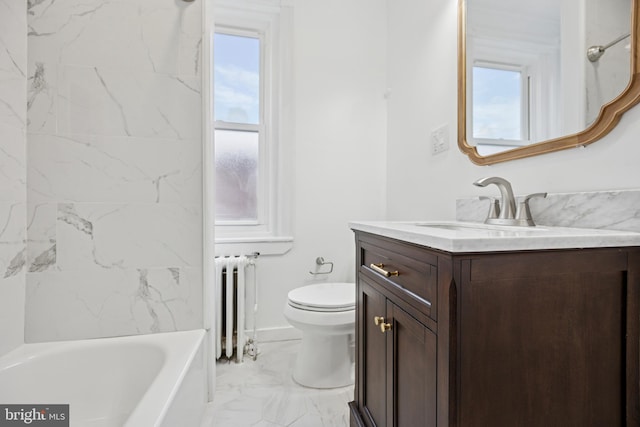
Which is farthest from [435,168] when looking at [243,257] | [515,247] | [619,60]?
[243,257]

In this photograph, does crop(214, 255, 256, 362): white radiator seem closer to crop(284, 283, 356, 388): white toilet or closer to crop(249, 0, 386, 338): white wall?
crop(249, 0, 386, 338): white wall

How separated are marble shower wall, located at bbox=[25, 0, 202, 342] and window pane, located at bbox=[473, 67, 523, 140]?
4.05ft

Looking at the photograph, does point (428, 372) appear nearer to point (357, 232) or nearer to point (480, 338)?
point (480, 338)

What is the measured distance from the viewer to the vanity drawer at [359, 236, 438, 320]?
2.30 feet

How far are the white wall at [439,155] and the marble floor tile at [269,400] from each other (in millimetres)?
1073

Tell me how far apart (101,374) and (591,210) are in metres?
1.73

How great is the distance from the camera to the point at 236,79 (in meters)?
2.13

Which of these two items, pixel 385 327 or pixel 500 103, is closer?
pixel 385 327

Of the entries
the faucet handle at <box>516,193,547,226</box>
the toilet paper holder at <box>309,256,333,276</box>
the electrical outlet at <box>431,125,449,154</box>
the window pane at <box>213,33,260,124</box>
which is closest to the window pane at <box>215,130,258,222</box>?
the window pane at <box>213,33,260,124</box>

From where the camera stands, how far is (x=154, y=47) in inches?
52.4

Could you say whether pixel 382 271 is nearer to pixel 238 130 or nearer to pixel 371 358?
pixel 371 358

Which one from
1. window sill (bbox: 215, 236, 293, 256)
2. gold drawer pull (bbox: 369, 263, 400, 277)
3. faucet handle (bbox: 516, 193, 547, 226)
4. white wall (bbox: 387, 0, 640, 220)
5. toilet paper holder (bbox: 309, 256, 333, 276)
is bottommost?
toilet paper holder (bbox: 309, 256, 333, 276)

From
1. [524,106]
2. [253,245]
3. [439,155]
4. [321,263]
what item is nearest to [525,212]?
[524,106]

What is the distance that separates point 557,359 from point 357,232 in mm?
673
